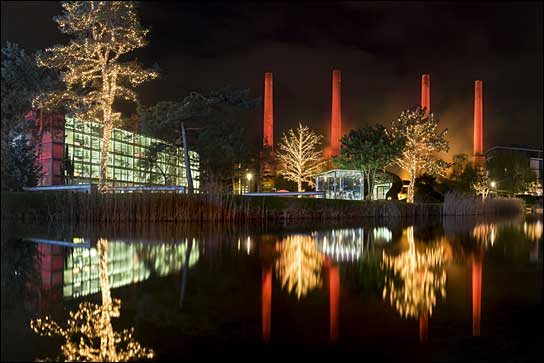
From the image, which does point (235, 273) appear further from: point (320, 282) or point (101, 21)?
point (101, 21)

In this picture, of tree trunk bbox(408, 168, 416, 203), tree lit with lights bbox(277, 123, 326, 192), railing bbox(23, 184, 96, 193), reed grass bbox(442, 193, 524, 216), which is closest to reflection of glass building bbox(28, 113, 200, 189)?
tree lit with lights bbox(277, 123, 326, 192)

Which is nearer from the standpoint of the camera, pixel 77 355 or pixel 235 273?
pixel 77 355

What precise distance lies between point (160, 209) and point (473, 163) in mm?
31424

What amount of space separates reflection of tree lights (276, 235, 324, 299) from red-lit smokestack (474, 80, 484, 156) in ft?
121

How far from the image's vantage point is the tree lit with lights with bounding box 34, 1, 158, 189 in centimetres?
1583

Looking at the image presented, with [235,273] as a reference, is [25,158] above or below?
above

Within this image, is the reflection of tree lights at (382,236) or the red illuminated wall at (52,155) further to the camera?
the red illuminated wall at (52,155)

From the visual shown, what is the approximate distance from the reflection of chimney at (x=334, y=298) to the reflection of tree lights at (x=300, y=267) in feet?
0.33

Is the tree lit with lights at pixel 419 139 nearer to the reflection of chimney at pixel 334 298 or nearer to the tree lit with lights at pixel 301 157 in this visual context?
the tree lit with lights at pixel 301 157

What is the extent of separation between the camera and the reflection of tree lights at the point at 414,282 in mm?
2562

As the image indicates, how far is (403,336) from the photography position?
198 centimetres

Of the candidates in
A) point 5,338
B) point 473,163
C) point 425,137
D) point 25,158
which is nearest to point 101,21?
point 25,158

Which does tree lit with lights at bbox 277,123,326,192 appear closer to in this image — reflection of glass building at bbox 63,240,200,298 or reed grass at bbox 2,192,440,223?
reed grass at bbox 2,192,440,223

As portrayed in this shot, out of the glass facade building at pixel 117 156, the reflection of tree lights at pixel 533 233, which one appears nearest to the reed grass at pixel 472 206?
the reflection of tree lights at pixel 533 233
